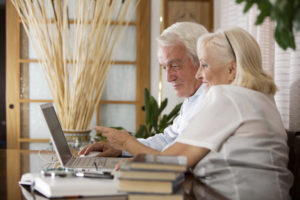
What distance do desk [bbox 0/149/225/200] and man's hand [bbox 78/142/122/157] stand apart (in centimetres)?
18

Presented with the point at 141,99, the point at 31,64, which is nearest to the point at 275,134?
the point at 141,99

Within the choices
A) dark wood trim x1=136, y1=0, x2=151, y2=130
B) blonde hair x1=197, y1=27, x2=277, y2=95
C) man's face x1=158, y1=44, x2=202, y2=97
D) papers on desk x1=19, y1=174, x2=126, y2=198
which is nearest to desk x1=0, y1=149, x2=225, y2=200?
papers on desk x1=19, y1=174, x2=126, y2=198

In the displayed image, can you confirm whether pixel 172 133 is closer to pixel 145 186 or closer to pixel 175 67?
pixel 175 67

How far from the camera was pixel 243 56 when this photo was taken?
1.31 metres

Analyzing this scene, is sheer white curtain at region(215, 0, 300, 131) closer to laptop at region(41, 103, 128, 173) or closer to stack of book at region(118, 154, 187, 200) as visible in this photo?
laptop at region(41, 103, 128, 173)

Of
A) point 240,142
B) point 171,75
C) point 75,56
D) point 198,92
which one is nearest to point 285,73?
point 198,92

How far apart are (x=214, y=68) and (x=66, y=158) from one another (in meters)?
0.69

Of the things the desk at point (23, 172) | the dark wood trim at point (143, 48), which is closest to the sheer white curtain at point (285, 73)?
the desk at point (23, 172)

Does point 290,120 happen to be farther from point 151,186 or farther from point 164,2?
point 164,2

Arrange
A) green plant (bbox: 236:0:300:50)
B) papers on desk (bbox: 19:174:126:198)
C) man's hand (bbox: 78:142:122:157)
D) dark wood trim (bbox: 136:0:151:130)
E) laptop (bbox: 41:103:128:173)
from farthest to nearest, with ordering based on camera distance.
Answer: dark wood trim (bbox: 136:0:151:130)
man's hand (bbox: 78:142:122:157)
laptop (bbox: 41:103:128:173)
papers on desk (bbox: 19:174:126:198)
green plant (bbox: 236:0:300:50)

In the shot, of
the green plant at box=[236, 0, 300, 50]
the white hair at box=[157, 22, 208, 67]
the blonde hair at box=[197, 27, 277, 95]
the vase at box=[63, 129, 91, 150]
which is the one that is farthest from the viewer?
the vase at box=[63, 129, 91, 150]

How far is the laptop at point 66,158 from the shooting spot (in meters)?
1.44

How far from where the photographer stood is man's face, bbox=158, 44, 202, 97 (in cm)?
193

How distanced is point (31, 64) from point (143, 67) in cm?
112
